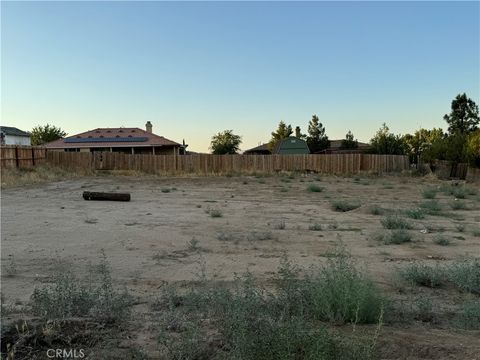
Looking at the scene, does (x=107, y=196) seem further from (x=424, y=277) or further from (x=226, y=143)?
(x=226, y=143)

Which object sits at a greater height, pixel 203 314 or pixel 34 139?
pixel 34 139

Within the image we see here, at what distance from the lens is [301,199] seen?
21938mm

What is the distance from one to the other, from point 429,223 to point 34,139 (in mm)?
81493

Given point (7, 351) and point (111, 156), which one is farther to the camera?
point (111, 156)

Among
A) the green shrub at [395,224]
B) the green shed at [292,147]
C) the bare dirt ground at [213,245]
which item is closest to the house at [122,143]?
the green shed at [292,147]

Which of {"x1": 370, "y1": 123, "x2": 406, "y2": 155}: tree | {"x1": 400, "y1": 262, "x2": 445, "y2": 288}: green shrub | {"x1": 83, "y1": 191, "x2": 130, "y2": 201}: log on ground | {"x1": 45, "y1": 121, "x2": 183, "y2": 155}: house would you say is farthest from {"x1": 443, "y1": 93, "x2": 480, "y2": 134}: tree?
{"x1": 400, "y1": 262, "x2": 445, "y2": 288}: green shrub

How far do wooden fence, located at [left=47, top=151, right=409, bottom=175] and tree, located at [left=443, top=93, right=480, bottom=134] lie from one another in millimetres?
21291

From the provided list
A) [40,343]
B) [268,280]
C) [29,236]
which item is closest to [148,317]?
[40,343]

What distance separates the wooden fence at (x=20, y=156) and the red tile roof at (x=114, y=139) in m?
16.8

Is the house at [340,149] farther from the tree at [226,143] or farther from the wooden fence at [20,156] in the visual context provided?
the wooden fence at [20,156]

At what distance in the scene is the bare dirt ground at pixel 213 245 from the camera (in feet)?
16.3

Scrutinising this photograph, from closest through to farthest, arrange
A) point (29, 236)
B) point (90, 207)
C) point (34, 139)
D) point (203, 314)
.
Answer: point (203, 314)
point (29, 236)
point (90, 207)
point (34, 139)

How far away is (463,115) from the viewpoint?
60750 millimetres

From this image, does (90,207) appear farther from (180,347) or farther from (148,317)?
(180,347)
